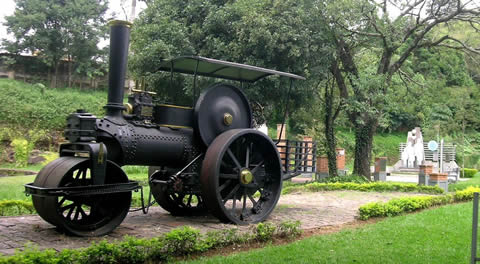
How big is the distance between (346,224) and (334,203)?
2774 mm

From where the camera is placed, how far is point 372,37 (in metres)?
15.8

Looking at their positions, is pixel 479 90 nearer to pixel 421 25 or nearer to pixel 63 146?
pixel 421 25

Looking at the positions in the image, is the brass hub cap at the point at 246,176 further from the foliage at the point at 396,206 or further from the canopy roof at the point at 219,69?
the foliage at the point at 396,206

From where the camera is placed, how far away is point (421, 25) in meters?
15.3

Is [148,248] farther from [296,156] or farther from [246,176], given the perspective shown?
[296,156]

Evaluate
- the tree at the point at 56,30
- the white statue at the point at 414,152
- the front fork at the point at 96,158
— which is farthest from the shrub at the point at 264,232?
the tree at the point at 56,30

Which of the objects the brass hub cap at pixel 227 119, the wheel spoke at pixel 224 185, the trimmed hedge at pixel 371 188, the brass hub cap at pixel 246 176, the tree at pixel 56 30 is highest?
the tree at pixel 56 30

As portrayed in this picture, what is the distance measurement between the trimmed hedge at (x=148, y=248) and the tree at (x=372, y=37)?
945 cm

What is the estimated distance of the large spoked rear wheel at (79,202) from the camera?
5.69m

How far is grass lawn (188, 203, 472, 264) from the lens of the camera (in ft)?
18.2

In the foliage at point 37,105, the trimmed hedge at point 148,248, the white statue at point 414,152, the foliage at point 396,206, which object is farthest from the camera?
the foliage at point 37,105

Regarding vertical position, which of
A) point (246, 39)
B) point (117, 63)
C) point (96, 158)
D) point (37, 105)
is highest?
point (246, 39)

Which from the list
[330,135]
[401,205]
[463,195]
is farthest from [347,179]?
[401,205]

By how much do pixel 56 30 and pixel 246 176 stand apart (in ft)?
82.7
